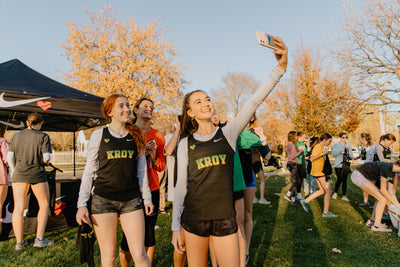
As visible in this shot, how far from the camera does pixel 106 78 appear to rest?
1755 cm

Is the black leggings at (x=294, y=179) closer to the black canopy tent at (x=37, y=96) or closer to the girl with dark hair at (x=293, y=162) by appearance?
the girl with dark hair at (x=293, y=162)

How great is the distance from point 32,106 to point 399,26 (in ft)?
55.2

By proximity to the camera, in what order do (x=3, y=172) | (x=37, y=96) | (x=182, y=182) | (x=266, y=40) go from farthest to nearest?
1. (x=37, y=96)
2. (x=3, y=172)
3. (x=182, y=182)
4. (x=266, y=40)

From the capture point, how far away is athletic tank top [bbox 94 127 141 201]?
7.73 feet

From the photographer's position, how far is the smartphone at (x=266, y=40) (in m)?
1.71

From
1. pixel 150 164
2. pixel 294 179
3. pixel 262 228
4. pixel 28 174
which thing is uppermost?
pixel 150 164

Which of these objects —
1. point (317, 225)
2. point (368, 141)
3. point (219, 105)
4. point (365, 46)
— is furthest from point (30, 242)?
point (219, 105)

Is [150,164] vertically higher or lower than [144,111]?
lower

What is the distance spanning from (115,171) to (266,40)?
5.64 ft

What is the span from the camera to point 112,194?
2.35m

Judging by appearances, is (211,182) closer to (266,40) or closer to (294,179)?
(266,40)

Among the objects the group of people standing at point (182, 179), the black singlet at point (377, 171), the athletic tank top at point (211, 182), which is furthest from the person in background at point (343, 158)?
the athletic tank top at point (211, 182)

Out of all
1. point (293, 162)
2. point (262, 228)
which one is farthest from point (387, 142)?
point (262, 228)

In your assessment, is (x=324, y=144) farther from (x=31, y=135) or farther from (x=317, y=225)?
(x=31, y=135)
